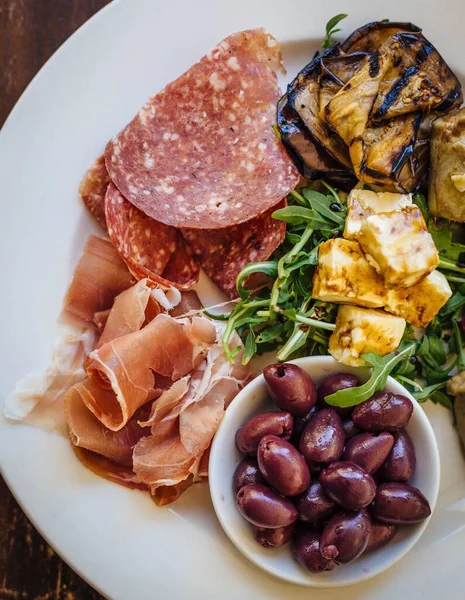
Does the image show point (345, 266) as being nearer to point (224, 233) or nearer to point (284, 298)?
point (284, 298)

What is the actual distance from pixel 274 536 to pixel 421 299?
686 millimetres

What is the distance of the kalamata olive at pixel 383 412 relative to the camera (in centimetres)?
140

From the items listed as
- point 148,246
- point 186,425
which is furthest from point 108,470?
point 148,246

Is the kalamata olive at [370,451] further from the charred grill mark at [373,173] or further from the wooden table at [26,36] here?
the wooden table at [26,36]

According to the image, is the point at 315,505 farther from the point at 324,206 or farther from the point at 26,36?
the point at 26,36

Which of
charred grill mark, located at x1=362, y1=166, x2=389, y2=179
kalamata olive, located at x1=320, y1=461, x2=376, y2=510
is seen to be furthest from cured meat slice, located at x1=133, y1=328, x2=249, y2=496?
charred grill mark, located at x1=362, y1=166, x2=389, y2=179

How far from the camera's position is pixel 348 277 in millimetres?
1511

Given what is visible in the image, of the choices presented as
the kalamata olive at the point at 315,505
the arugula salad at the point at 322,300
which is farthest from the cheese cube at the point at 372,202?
the kalamata olive at the point at 315,505

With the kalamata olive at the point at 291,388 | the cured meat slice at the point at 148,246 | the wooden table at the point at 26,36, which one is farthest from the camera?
the wooden table at the point at 26,36

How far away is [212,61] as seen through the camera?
65.6 inches

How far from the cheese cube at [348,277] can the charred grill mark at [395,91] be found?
336 millimetres

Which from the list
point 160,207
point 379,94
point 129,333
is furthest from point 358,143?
point 129,333

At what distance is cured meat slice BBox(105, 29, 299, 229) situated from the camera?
5.40 feet

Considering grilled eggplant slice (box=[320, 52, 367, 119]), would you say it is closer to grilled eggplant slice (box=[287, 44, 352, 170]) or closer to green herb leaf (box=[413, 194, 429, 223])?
grilled eggplant slice (box=[287, 44, 352, 170])
